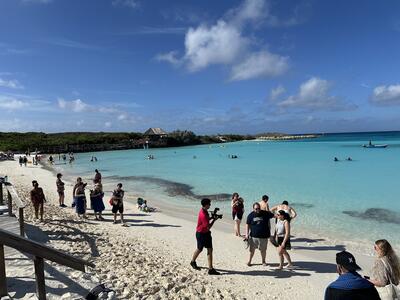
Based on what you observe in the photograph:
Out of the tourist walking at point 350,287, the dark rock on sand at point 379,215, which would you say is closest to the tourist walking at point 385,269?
the tourist walking at point 350,287

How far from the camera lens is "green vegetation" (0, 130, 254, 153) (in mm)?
74469

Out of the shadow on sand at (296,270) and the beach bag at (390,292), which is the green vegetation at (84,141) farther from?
the beach bag at (390,292)

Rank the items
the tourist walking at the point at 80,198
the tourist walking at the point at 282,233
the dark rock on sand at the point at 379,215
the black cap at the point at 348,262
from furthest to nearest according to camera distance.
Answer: the dark rock on sand at the point at 379,215
the tourist walking at the point at 80,198
the tourist walking at the point at 282,233
the black cap at the point at 348,262

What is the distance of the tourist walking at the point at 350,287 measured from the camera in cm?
330

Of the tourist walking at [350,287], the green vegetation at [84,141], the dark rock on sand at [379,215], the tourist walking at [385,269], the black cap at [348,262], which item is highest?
the green vegetation at [84,141]

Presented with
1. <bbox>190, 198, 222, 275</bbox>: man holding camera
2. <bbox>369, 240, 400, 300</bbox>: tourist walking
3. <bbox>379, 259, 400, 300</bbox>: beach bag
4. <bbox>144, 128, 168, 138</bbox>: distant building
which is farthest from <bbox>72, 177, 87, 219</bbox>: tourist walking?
<bbox>144, 128, 168, 138</bbox>: distant building

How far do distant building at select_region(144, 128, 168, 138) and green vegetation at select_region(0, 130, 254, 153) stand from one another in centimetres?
154

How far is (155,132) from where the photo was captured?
4031 inches

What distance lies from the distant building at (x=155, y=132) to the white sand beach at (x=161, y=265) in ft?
287

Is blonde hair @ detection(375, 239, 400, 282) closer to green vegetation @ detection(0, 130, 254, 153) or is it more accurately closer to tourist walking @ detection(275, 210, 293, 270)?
tourist walking @ detection(275, 210, 293, 270)

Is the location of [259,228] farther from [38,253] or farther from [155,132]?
[155,132]

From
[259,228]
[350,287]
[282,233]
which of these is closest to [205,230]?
[259,228]

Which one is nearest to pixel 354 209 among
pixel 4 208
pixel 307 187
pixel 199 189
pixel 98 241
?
pixel 307 187

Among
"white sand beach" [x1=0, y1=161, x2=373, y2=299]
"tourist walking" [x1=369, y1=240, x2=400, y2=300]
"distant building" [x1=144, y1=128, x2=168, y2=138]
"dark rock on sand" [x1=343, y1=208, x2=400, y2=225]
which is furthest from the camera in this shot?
"distant building" [x1=144, y1=128, x2=168, y2=138]
